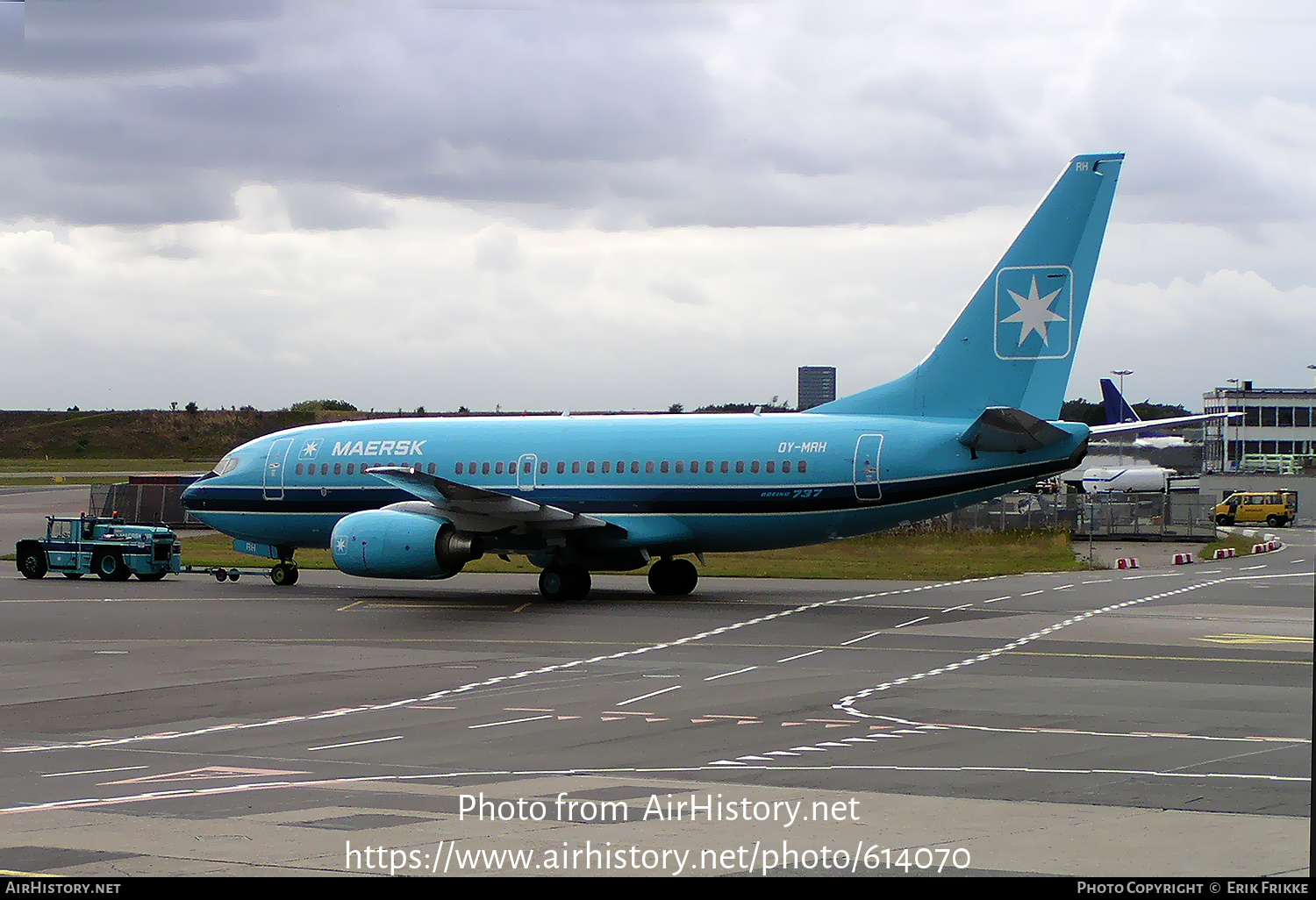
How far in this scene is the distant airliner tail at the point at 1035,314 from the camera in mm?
28641

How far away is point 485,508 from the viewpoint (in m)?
31.1

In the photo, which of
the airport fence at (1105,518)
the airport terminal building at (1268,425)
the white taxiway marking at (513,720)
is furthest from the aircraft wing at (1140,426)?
the airport terminal building at (1268,425)

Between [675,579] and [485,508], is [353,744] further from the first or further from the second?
[675,579]

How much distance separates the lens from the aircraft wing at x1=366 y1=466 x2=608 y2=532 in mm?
30297

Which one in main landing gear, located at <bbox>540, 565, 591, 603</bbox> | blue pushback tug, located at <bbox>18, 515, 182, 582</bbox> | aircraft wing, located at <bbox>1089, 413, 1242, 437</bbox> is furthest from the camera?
blue pushback tug, located at <bbox>18, 515, 182, 582</bbox>

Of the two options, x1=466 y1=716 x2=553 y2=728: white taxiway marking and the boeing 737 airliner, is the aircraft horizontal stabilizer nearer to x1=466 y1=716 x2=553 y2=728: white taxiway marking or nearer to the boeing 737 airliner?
the boeing 737 airliner

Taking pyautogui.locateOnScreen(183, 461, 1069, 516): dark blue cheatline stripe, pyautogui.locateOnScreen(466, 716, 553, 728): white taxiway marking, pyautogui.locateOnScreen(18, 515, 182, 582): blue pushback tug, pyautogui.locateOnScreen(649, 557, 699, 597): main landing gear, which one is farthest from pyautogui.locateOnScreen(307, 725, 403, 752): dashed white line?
pyautogui.locateOnScreen(18, 515, 182, 582): blue pushback tug

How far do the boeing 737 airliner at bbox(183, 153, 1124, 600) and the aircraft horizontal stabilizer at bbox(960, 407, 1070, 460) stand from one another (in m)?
0.04

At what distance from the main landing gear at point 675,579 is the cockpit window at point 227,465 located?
11769mm

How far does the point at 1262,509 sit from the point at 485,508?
61.8 meters

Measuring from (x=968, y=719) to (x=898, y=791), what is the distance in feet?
15.0

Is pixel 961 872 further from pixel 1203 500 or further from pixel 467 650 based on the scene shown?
pixel 1203 500

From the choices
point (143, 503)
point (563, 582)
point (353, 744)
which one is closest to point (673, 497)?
point (563, 582)

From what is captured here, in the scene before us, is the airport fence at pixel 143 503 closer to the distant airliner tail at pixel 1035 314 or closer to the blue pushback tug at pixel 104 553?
the blue pushback tug at pixel 104 553
